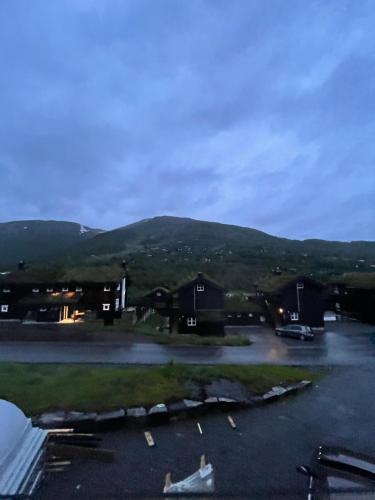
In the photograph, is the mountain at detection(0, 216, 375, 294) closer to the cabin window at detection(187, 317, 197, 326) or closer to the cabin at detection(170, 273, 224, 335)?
the cabin at detection(170, 273, 224, 335)

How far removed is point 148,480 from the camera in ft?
36.7

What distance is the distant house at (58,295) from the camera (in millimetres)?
40531

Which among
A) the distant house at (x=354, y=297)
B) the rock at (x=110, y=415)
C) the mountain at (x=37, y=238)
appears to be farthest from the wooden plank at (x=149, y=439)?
the mountain at (x=37, y=238)

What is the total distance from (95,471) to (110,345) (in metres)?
17.9

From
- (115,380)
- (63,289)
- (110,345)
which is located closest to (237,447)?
(115,380)

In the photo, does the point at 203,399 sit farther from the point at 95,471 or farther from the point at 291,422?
the point at 95,471

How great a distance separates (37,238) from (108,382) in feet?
512

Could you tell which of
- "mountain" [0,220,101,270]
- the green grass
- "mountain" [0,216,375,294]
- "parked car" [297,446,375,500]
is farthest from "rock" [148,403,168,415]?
"mountain" [0,220,101,270]

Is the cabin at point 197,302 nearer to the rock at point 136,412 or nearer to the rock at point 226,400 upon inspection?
the rock at point 226,400

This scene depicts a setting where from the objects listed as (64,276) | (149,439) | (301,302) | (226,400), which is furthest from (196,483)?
(64,276)

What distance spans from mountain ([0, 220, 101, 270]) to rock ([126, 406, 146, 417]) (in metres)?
120

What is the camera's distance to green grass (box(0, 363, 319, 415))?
16094mm

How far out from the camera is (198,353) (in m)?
27.7

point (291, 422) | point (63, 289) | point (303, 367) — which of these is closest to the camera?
point (291, 422)
